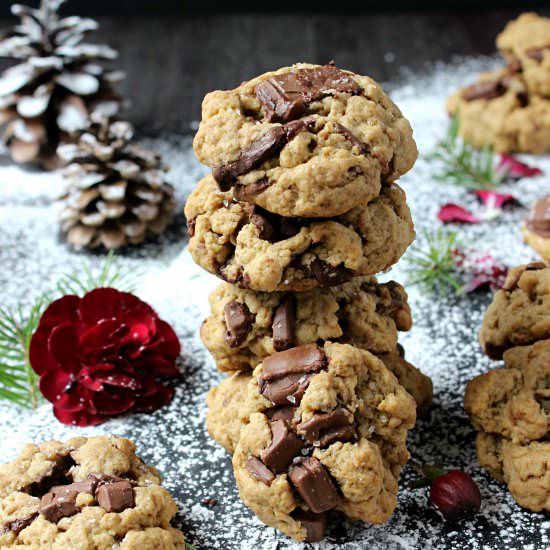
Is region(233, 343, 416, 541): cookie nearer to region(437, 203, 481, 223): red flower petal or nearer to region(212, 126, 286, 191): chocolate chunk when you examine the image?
region(212, 126, 286, 191): chocolate chunk

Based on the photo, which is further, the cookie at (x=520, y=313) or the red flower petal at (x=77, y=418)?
the red flower petal at (x=77, y=418)

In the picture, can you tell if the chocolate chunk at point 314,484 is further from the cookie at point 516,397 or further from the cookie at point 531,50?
the cookie at point 531,50

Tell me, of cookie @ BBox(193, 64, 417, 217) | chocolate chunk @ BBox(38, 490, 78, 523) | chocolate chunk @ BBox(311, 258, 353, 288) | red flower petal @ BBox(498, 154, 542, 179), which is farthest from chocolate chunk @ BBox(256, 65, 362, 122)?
red flower petal @ BBox(498, 154, 542, 179)

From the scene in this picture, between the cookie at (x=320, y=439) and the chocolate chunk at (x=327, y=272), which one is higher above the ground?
the chocolate chunk at (x=327, y=272)

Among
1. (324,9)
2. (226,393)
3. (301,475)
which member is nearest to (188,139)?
(324,9)

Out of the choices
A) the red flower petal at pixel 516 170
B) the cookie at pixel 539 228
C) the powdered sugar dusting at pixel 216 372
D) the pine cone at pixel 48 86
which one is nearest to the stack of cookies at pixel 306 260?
the powdered sugar dusting at pixel 216 372

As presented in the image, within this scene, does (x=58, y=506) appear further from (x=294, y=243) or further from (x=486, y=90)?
(x=486, y=90)

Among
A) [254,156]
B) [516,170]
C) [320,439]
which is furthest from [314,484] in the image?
[516,170]
